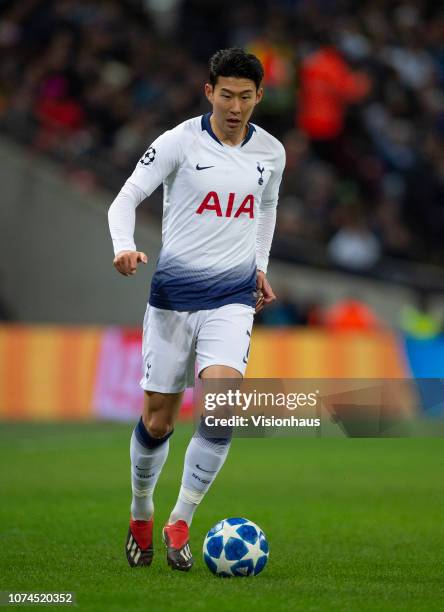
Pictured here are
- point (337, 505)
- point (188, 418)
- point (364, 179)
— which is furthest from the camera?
point (364, 179)

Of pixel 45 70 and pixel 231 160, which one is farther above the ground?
pixel 45 70

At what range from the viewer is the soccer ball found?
666 centimetres

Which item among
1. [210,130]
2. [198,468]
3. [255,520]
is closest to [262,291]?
[210,130]

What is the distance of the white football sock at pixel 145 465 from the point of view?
7.13 metres

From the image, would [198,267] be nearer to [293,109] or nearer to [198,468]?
[198,468]

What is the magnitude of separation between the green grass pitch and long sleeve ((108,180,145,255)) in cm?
166

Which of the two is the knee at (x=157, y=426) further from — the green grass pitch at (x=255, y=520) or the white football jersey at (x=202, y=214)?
the green grass pitch at (x=255, y=520)

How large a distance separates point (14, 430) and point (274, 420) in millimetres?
9972

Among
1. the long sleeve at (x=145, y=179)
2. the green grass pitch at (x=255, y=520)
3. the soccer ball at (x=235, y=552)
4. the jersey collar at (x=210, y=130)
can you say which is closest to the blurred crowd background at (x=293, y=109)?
the green grass pitch at (x=255, y=520)

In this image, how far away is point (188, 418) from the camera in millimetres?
17641

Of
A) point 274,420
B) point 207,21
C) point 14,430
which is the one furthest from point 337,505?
point 207,21

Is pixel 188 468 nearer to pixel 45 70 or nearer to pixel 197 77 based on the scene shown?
pixel 45 70

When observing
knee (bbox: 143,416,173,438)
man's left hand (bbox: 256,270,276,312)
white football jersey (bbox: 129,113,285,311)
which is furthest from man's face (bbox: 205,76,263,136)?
knee (bbox: 143,416,173,438)

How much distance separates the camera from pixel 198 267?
7.01m
